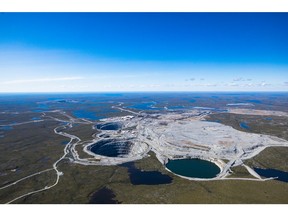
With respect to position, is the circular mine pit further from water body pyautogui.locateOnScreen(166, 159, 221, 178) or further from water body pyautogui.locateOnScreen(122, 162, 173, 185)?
water body pyautogui.locateOnScreen(122, 162, 173, 185)

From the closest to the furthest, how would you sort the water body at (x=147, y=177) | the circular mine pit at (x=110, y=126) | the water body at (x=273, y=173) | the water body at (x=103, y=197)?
the water body at (x=103, y=197)
the water body at (x=147, y=177)
the water body at (x=273, y=173)
the circular mine pit at (x=110, y=126)

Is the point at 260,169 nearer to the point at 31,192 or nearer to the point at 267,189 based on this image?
the point at 267,189

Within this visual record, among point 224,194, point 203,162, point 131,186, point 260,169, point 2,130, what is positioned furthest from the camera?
point 2,130

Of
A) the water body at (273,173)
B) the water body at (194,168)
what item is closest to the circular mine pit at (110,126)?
the water body at (194,168)

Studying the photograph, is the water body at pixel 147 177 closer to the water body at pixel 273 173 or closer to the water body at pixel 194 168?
the water body at pixel 194 168

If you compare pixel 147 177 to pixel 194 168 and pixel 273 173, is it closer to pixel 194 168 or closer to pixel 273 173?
pixel 194 168

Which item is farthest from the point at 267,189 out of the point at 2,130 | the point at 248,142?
the point at 2,130
